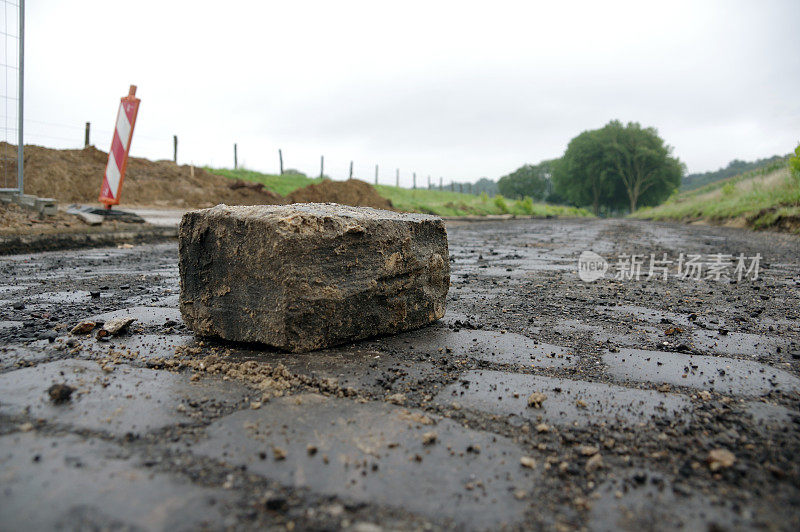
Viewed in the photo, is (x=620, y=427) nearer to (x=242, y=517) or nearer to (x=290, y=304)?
(x=242, y=517)

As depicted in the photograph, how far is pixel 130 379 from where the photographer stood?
1.86 meters

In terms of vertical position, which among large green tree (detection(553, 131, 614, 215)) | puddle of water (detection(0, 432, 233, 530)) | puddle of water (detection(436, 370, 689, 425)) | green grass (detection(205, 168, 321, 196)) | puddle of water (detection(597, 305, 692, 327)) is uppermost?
large green tree (detection(553, 131, 614, 215))

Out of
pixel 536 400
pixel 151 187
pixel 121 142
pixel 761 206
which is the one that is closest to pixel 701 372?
pixel 536 400

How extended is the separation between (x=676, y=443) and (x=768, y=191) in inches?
675

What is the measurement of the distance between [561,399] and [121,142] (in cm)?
864

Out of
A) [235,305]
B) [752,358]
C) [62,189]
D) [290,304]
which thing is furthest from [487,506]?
[62,189]

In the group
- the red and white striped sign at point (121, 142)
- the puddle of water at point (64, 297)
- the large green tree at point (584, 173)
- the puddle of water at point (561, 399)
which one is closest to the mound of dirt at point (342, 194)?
the red and white striped sign at point (121, 142)

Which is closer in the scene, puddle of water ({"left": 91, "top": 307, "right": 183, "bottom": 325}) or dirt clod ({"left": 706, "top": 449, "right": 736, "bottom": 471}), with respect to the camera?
dirt clod ({"left": 706, "top": 449, "right": 736, "bottom": 471})

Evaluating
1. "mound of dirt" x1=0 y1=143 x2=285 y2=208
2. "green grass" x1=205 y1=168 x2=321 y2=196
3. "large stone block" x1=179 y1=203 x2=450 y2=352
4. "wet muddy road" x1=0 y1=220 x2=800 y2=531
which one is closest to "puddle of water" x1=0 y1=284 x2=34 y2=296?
"wet muddy road" x1=0 y1=220 x2=800 y2=531

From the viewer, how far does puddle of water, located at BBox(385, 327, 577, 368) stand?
2250mm

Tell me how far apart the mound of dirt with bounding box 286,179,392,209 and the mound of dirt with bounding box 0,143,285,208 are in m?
1.15

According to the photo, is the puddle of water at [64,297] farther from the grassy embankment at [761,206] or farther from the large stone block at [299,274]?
the grassy embankment at [761,206]

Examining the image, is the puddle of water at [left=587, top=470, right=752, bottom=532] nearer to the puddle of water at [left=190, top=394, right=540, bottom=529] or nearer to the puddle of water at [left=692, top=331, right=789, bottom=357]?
the puddle of water at [left=190, top=394, right=540, bottom=529]

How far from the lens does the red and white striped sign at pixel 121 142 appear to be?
782 cm
